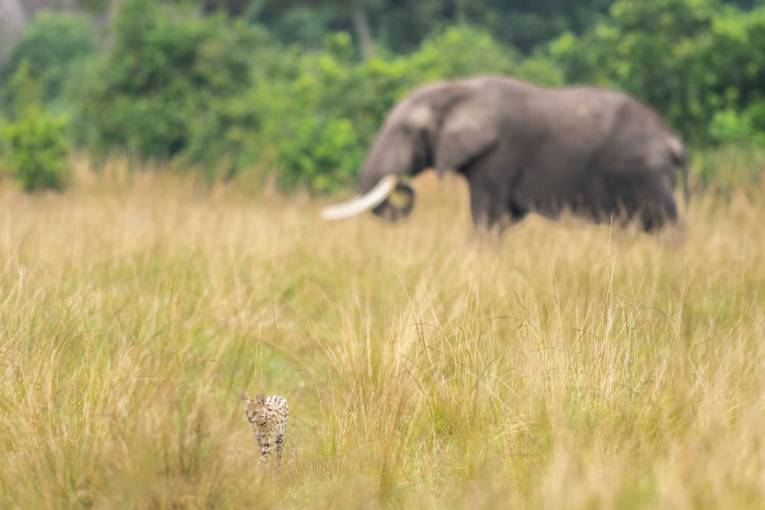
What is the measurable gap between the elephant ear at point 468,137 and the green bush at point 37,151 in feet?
16.0

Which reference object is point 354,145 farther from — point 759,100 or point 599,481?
point 599,481

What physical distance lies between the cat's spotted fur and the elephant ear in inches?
180

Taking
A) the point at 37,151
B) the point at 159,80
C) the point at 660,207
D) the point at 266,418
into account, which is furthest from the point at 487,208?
the point at 159,80

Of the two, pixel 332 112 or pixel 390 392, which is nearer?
pixel 390 392

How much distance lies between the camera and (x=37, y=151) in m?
11.0

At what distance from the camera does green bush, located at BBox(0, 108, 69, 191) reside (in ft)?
35.7

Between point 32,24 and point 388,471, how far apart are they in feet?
85.3

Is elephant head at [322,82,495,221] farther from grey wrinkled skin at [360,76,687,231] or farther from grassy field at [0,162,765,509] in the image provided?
grassy field at [0,162,765,509]

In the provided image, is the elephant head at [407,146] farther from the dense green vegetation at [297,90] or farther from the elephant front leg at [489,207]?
the dense green vegetation at [297,90]

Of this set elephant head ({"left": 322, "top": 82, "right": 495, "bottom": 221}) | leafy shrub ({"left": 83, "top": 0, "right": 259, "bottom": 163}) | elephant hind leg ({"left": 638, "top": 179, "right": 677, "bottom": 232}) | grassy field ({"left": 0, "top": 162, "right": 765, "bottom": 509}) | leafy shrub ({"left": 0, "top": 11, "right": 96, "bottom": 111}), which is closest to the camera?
grassy field ({"left": 0, "top": 162, "right": 765, "bottom": 509})

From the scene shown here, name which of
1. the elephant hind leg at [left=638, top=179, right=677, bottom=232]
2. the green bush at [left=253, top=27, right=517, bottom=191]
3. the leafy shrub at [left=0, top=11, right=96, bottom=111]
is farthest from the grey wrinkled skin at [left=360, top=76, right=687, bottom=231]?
the leafy shrub at [left=0, top=11, right=96, bottom=111]

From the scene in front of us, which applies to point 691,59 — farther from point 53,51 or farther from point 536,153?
point 53,51

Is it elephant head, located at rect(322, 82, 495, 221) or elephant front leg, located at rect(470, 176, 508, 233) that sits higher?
elephant head, located at rect(322, 82, 495, 221)

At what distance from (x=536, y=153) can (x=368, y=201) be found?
3.88 feet
